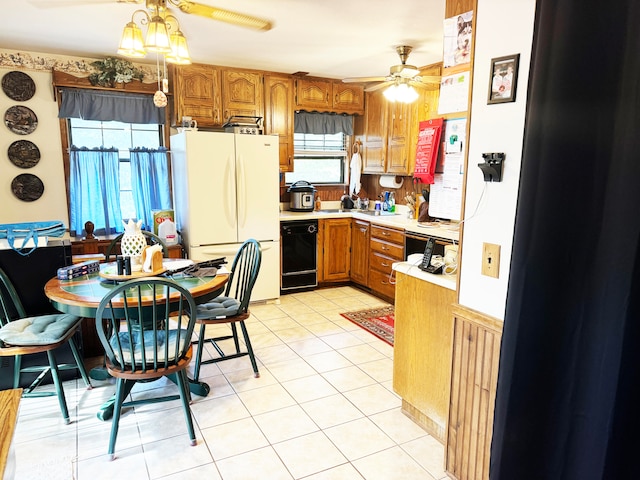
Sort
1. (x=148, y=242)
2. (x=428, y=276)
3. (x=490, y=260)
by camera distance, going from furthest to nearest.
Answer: (x=148, y=242), (x=428, y=276), (x=490, y=260)

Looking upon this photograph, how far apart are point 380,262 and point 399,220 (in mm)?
498

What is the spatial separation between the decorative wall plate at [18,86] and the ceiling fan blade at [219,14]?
105 inches

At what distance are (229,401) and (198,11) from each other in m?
2.30

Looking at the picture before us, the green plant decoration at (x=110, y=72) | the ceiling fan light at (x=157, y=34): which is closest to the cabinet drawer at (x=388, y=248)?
the ceiling fan light at (x=157, y=34)

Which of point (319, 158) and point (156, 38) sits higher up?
point (156, 38)

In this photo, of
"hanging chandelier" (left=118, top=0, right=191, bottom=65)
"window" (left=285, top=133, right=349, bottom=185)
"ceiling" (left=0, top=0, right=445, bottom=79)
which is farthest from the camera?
"window" (left=285, top=133, right=349, bottom=185)

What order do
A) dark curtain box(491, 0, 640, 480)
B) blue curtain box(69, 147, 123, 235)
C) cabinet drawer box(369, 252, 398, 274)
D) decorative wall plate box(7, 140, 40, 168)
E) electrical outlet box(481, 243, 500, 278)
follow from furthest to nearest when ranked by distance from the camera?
cabinet drawer box(369, 252, 398, 274) < blue curtain box(69, 147, 123, 235) < decorative wall plate box(7, 140, 40, 168) < electrical outlet box(481, 243, 500, 278) < dark curtain box(491, 0, 640, 480)

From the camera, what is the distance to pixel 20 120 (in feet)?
13.7

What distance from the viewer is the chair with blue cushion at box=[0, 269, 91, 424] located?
Answer: 2.43 meters

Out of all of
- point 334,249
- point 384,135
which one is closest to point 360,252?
point 334,249

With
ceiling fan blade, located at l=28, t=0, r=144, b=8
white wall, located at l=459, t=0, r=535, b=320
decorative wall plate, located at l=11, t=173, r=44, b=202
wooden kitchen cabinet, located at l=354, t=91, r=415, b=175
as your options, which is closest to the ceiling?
ceiling fan blade, located at l=28, t=0, r=144, b=8

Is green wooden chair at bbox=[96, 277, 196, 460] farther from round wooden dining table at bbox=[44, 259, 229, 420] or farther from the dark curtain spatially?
the dark curtain

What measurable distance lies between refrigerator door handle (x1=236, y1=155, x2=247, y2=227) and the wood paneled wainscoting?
2.81m

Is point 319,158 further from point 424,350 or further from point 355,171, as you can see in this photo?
point 424,350
